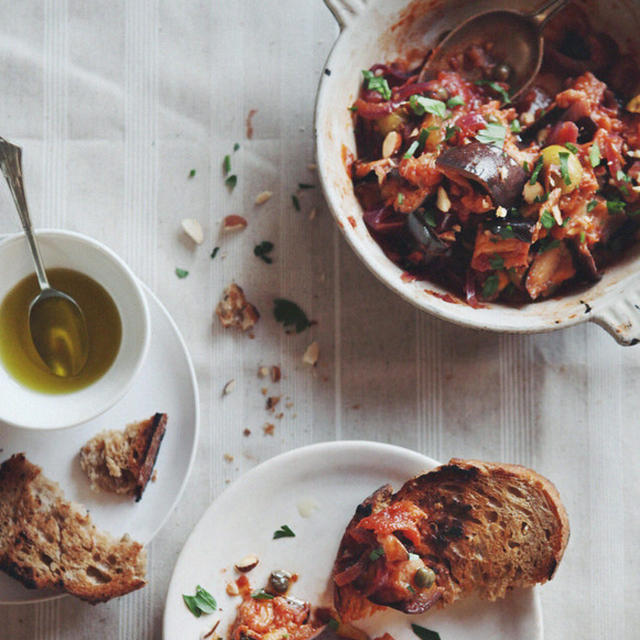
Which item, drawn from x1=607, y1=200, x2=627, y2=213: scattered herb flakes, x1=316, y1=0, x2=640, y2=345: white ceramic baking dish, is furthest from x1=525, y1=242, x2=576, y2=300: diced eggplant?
x1=607, y1=200, x2=627, y2=213: scattered herb flakes

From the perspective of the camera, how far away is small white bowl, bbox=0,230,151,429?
80.7 inches

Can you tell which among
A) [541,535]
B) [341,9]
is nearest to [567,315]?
[541,535]

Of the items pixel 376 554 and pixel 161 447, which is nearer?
pixel 376 554

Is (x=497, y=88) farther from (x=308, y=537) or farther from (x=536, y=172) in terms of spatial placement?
(x=308, y=537)

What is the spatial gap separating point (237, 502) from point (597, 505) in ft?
3.74

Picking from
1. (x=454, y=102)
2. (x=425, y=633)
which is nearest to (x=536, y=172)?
(x=454, y=102)

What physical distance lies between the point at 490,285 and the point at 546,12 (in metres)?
0.81

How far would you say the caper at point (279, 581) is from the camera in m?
2.25

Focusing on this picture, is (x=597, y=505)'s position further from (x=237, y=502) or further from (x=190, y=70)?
(x=190, y=70)

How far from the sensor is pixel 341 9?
6.70 feet

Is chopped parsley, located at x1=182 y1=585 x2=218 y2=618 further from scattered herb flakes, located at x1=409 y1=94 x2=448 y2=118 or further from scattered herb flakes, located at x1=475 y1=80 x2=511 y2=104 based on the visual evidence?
scattered herb flakes, located at x1=475 y1=80 x2=511 y2=104

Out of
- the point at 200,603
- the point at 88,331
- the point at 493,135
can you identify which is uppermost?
the point at 493,135

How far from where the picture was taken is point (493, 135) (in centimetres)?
205

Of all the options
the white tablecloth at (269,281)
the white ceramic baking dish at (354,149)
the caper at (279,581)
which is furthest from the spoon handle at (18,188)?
the caper at (279,581)
